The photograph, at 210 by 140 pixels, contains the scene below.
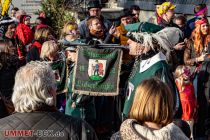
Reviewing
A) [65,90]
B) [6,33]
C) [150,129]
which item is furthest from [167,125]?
[6,33]

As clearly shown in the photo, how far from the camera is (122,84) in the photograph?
21.6 ft

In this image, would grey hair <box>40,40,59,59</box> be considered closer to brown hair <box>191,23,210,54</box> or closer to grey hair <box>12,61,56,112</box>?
brown hair <box>191,23,210,54</box>

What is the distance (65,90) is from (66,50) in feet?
1.74

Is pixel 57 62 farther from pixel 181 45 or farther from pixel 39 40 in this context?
pixel 181 45

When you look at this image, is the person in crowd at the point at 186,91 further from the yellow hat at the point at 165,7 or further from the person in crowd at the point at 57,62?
the person in crowd at the point at 57,62

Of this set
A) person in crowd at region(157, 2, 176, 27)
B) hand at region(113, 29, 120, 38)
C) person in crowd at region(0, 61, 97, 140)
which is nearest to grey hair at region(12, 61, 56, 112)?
person in crowd at region(0, 61, 97, 140)

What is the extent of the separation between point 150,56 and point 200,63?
3717mm

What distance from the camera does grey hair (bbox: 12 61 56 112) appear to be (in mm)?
3566

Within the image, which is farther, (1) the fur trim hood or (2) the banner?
(2) the banner

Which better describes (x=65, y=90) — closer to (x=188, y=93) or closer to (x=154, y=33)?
(x=154, y=33)

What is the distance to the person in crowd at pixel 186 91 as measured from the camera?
312 inches

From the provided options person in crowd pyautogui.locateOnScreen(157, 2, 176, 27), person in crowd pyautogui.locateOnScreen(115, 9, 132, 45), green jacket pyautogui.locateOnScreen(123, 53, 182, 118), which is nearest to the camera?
green jacket pyautogui.locateOnScreen(123, 53, 182, 118)

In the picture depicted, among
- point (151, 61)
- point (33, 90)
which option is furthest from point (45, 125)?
point (151, 61)

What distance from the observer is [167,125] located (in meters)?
3.32
